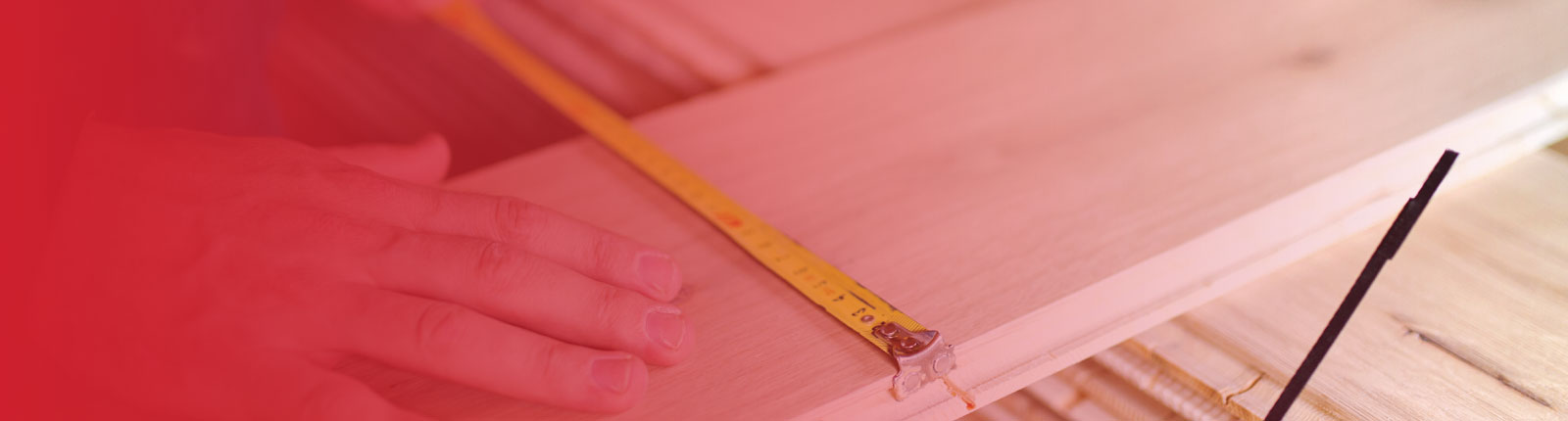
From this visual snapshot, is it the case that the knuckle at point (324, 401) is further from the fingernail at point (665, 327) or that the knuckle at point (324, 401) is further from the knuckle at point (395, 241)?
the fingernail at point (665, 327)

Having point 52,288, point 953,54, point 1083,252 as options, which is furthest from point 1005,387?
point 52,288

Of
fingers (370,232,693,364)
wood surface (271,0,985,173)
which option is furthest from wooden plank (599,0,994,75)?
fingers (370,232,693,364)

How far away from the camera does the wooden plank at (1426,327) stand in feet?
3.37

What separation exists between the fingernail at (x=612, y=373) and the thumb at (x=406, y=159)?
42cm

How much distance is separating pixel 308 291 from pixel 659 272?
335 mm

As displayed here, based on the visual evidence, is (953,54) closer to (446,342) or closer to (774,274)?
(774,274)

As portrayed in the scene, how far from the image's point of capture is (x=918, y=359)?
102 cm

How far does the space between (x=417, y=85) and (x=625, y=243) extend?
85 centimetres

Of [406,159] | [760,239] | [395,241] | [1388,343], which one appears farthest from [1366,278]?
[406,159]

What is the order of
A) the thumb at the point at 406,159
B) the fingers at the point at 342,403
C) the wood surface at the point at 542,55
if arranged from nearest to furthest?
the fingers at the point at 342,403, the thumb at the point at 406,159, the wood surface at the point at 542,55

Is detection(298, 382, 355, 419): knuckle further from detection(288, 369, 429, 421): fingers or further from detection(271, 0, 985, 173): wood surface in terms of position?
detection(271, 0, 985, 173): wood surface

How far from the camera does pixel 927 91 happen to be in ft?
5.00

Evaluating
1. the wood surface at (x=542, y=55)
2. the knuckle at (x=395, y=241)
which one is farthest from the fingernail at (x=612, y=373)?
the wood surface at (x=542, y=55)
